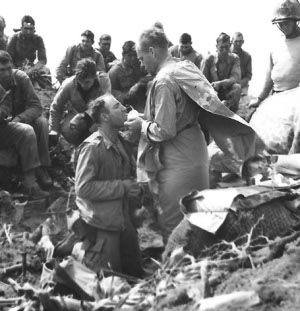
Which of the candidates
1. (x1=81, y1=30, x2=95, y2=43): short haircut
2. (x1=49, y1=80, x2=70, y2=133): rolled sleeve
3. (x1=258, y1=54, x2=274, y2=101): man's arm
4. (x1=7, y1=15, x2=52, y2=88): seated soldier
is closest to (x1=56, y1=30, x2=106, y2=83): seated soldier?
(x1=81, y1=30, x2=95, y2=43): short haircut

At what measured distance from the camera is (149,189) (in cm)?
626

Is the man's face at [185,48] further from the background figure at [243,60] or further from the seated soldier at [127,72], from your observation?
the seated soldier at [127,72]

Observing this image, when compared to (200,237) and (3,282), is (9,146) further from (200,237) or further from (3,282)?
(200,237)

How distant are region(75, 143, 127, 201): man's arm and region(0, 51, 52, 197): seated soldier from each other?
3.09 metres

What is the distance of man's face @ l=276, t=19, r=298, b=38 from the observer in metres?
7.34

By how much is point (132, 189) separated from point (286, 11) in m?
2.66

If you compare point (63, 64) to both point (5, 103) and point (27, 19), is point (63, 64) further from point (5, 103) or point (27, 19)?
point (5, 103)

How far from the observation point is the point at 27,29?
1318 cm

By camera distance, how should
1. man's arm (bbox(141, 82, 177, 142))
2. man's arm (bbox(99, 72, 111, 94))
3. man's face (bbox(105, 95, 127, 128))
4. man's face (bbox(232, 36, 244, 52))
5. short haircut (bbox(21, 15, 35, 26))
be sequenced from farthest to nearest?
man's face (bbox(232, 36, 244, 52))
short haircut (bbox(21, 15, 35, 26))
man's arm (bbox(99, 72, 111, 94))
man's face (bbox(105, 95, 127, 128))
man's arm (bbox(141, 82, 177, 142))

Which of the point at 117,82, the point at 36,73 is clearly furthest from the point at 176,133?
the point at 36,73

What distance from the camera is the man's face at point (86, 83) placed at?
29.1 feet

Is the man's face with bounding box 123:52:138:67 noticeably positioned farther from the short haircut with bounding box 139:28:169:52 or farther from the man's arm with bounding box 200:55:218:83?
the short haircut with bounding box 139:28:169:52

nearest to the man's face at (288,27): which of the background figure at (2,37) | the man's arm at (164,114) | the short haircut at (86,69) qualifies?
the man's arm at (164,114)

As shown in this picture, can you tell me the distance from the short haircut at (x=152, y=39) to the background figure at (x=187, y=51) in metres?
7.32
